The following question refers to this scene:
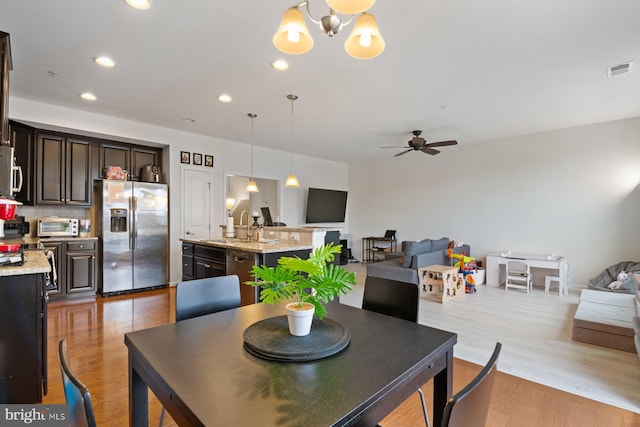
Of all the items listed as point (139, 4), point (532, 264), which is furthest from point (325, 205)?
point (139, 4)

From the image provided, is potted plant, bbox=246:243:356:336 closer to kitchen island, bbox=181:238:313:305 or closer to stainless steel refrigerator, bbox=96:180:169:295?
kitchen island, bbox=181:238:313:305

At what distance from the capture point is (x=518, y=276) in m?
5.77

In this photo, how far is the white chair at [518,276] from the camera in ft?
17.8

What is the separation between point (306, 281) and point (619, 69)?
4126 mm

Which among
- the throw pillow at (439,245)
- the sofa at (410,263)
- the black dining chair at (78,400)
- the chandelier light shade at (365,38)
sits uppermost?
the chandelier light shade at (365,38)

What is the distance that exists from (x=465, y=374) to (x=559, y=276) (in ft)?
12.3

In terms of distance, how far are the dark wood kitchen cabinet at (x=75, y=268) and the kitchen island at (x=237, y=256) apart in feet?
4.77

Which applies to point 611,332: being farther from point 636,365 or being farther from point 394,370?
point 394,370

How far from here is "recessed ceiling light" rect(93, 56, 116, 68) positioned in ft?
10.1

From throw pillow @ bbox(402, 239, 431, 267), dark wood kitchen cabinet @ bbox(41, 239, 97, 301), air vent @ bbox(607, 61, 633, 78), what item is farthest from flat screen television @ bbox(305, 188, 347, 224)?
air vent @ bbox(607, 61, 633, 78)

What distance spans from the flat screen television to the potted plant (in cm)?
652

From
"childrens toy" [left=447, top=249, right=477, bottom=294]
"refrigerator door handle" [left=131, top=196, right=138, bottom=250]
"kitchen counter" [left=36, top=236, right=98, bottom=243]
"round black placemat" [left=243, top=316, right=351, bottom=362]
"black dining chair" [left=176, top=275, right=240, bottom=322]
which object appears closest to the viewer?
"round black placemat" [left=243, top=316, right=351, bottom=362]

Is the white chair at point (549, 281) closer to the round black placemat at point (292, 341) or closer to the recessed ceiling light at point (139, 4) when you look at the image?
the round black placemat at point (292, 341)

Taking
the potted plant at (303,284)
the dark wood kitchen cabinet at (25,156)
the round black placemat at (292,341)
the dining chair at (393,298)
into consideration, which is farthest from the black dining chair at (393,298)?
the dark wood kitchen cabinet at (25,156)
